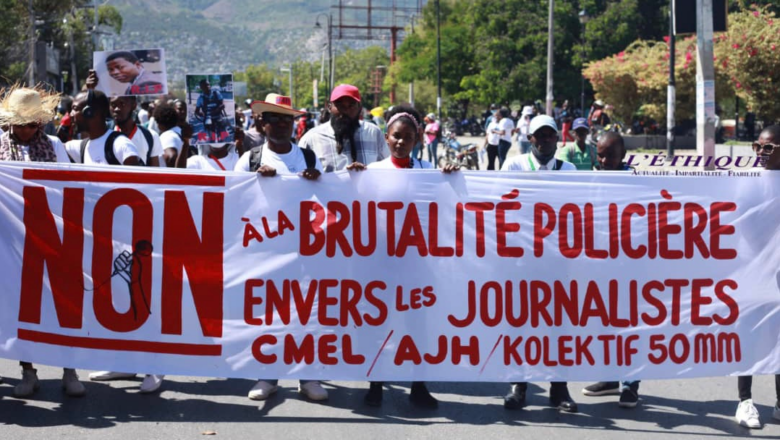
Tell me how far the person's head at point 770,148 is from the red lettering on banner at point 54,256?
4351mm

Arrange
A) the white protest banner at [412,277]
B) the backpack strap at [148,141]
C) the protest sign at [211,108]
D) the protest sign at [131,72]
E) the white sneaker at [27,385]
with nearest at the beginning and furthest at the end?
the white protest banner at [412,277]
the white sneaker at [27,385]
the backpack strap at [148,141]
the protest sign at [131,72]
the protest sign at [211,108]

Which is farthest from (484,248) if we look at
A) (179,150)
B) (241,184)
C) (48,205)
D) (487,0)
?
(487,0)

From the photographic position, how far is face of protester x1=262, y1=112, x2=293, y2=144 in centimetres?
666

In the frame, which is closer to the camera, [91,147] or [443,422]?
[443,422]

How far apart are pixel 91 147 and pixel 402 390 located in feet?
9.09

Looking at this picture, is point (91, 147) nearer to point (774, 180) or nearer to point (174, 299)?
point (174, 299)

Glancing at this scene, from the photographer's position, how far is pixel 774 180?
6.26 meters

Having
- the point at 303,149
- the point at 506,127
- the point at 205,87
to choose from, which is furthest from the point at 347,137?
the point at 506,127

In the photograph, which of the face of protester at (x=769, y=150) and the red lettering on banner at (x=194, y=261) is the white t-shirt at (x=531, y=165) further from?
the red lettering on banner at (x=194, y=261)

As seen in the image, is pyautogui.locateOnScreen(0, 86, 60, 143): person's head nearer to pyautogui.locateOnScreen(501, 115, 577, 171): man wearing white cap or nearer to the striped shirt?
the striped shirt

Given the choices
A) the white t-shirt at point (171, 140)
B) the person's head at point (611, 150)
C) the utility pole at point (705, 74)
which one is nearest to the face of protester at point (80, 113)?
the white t-shirt at point (171, 140)

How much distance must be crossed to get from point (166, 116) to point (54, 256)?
2934 mm

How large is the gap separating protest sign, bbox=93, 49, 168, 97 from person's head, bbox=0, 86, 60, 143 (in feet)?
7.61

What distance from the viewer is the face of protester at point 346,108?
7.59 metres
